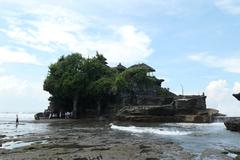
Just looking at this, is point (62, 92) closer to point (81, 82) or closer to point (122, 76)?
point (81, 82)

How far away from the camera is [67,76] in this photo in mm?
90375

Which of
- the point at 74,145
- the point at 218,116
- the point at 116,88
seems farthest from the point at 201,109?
the point at 74,145

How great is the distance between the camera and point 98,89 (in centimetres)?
8831

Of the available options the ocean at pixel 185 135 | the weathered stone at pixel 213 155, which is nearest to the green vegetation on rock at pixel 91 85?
the ocean at pixel 185 135

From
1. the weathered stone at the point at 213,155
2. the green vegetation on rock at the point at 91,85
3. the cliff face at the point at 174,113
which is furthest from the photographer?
the green vegetation on rock at the point at 91,85

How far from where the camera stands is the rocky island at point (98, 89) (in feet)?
293

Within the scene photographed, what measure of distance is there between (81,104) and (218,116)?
33376mm

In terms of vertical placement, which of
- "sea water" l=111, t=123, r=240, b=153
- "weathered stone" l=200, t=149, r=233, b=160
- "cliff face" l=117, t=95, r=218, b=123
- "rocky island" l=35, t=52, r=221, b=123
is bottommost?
"weathered stone" l=200, t=149, r=233, b=160

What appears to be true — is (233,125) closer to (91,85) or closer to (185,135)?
(185,135)

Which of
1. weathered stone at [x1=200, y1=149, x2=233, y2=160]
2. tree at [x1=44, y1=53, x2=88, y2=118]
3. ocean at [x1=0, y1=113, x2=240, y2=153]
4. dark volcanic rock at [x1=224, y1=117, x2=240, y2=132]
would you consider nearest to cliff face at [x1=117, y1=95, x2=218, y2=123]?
tree at [x1=44, y1=53, x2=88, y2=118]

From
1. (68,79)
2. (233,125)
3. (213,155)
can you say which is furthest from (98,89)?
(213,155)

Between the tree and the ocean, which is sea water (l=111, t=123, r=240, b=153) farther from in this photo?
the tree

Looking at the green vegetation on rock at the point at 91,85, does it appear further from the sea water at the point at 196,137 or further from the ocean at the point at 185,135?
the sea water at the point at 196,137

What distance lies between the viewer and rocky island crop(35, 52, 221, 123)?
89.4 metres
